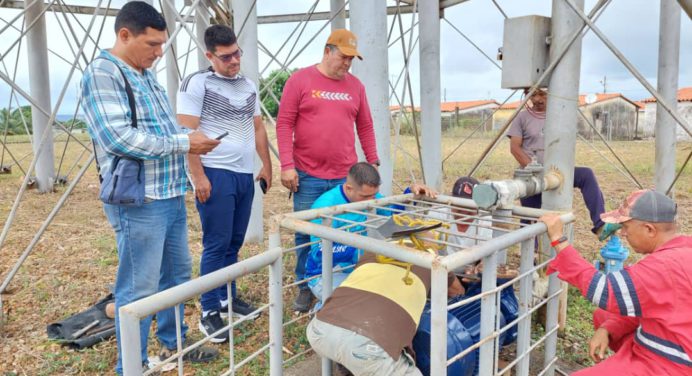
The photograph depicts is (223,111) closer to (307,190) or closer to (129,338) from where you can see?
(307,190)

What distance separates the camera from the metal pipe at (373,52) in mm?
3342

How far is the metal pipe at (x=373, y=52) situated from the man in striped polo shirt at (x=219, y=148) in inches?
36.0

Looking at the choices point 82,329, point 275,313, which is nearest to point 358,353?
point 275,313

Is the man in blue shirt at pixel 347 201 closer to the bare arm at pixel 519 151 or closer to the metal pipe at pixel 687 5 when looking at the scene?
the metal pipe at pixel 687 5

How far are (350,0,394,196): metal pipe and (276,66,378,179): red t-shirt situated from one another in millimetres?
367

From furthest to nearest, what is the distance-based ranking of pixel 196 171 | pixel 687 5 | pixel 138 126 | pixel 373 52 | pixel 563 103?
pixel 373 52 → pixel 196 171 → pixel 563 103 → pixel 138 126 → pixel 687 5

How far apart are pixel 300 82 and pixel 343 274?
119 cm

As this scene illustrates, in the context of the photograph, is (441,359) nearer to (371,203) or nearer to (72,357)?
(371,203)

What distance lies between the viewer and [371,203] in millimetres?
2303

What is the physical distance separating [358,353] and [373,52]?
2296 millimetres

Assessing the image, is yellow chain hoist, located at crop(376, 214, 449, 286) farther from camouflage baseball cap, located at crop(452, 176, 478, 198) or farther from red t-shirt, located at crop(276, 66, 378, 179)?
red t-shirt, located at crop(276, 66, 378, 179)

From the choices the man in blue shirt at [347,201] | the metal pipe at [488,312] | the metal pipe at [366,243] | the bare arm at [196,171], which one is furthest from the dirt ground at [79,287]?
the metal pipe at [488,312]

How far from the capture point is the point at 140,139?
6.32 feet

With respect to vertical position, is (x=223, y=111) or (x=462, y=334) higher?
(x=223, y=111)
